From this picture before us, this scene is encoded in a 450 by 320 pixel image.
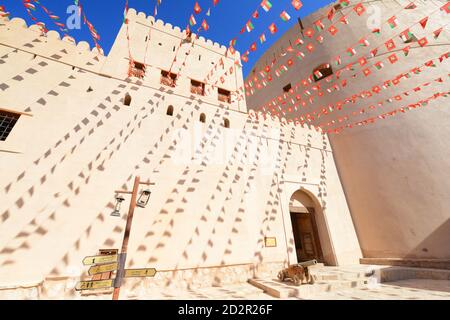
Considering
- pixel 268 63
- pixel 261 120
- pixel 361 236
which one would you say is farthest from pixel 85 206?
pixel 268 63

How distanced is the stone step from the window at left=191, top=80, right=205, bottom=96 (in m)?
8.39

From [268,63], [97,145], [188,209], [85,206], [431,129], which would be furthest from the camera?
[268,63]

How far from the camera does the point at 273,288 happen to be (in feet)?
19.0

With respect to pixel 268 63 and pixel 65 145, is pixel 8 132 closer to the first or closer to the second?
pixel 65 145

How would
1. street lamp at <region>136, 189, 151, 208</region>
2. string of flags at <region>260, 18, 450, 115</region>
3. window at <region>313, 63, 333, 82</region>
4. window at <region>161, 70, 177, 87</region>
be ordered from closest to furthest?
1. street lamp at <region>136, 189, 151, 208</region>
2. window at <region>161, 70, 177, 87</region>
3. string of flags at <region>260, 18, 450, 115</region>
4. window at <region>313, 63, 333, 82</region>

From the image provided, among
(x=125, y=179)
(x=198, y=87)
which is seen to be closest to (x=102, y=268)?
(x=125, y=179)

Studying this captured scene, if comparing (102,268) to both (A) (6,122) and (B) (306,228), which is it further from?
(B) (306,228)

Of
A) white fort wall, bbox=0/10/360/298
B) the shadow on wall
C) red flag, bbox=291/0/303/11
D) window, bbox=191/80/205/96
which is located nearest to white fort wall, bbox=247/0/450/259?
the shadow on wall

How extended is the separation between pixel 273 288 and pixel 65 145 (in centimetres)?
759

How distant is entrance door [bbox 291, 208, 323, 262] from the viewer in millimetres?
9781

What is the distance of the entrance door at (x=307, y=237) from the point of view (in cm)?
978

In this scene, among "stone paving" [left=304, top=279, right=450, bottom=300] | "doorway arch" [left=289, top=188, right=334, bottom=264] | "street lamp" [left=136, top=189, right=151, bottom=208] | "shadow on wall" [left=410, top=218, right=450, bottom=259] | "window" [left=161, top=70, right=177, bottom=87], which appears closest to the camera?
"street lamp" [left=136, top=189, right=151, bottom=208]

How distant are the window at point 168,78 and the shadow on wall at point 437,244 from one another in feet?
41.2

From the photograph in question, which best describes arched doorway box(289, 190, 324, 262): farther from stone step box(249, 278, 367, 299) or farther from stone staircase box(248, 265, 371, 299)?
stone step box(249, 278, 367, 299)
